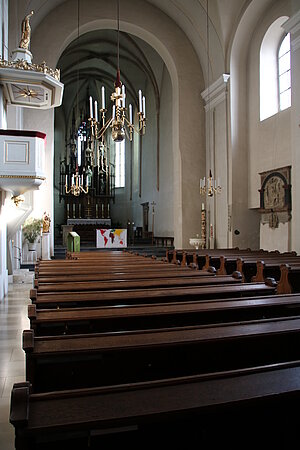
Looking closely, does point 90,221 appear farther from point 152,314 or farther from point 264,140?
point 152,314

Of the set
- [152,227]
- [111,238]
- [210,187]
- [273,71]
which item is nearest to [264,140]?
[273,71]

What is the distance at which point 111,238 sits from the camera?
572 inches

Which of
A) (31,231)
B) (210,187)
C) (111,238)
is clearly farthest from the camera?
(111,238)

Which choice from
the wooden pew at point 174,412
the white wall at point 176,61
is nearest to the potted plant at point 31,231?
the white wall at point 176,61

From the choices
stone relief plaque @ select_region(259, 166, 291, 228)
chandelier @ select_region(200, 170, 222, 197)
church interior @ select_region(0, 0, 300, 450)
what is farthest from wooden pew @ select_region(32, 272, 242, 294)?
chandelier @ select_region(200, 170, 222, 197)

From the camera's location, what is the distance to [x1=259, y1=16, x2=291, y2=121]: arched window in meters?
11.0

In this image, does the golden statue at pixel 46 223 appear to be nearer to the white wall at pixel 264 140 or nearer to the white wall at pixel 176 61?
the white wall at pixel 176 61

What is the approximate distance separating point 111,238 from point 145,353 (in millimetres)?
12748

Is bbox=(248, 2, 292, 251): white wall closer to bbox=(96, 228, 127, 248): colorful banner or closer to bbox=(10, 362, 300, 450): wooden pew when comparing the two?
bbox=(96, 228, 127, 248): colorful banner

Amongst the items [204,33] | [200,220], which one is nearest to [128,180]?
[200,220]

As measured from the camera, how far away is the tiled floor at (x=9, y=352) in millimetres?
2393

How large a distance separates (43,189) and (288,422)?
40.1 feet

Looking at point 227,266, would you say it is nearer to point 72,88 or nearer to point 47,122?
point 47,122

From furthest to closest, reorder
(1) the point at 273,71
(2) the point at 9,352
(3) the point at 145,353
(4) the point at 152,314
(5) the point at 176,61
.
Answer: (5) the point at 176,61, (1) the point at 273,71, (2) the point at 9,352, (4) the point at 152,314, (3) the point at 145,353
